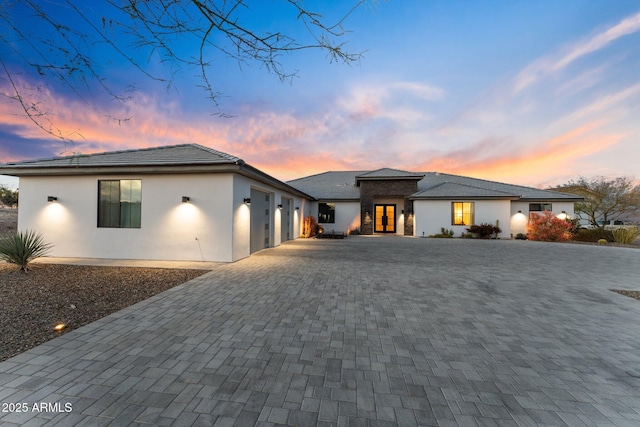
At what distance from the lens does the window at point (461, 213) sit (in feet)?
53.8

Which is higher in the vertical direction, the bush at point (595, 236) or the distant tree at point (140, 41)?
the distant tree at point (140, 41)

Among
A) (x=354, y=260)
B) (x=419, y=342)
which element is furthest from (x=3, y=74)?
(x=354, y=260)

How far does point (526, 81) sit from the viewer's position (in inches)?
424

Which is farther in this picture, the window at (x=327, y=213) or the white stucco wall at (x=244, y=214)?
the window at (x=327, y=213)

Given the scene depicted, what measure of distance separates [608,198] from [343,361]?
104 feet

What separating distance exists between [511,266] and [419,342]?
6.75m

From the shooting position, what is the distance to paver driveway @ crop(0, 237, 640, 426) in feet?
5.68

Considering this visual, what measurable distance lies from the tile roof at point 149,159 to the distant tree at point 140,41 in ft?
15.0

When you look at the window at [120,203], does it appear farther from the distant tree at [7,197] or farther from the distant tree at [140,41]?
the distant tree at [7,197]

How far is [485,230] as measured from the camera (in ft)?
51.2

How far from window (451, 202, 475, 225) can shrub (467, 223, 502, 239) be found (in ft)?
2.35

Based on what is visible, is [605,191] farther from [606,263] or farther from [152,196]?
[152,196]

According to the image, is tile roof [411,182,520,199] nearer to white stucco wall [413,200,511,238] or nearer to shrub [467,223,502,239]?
white stucco wall [413,200,511,238]

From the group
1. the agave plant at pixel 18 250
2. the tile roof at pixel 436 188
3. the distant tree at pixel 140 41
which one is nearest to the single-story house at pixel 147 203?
the agave plant at pixel 18 250
